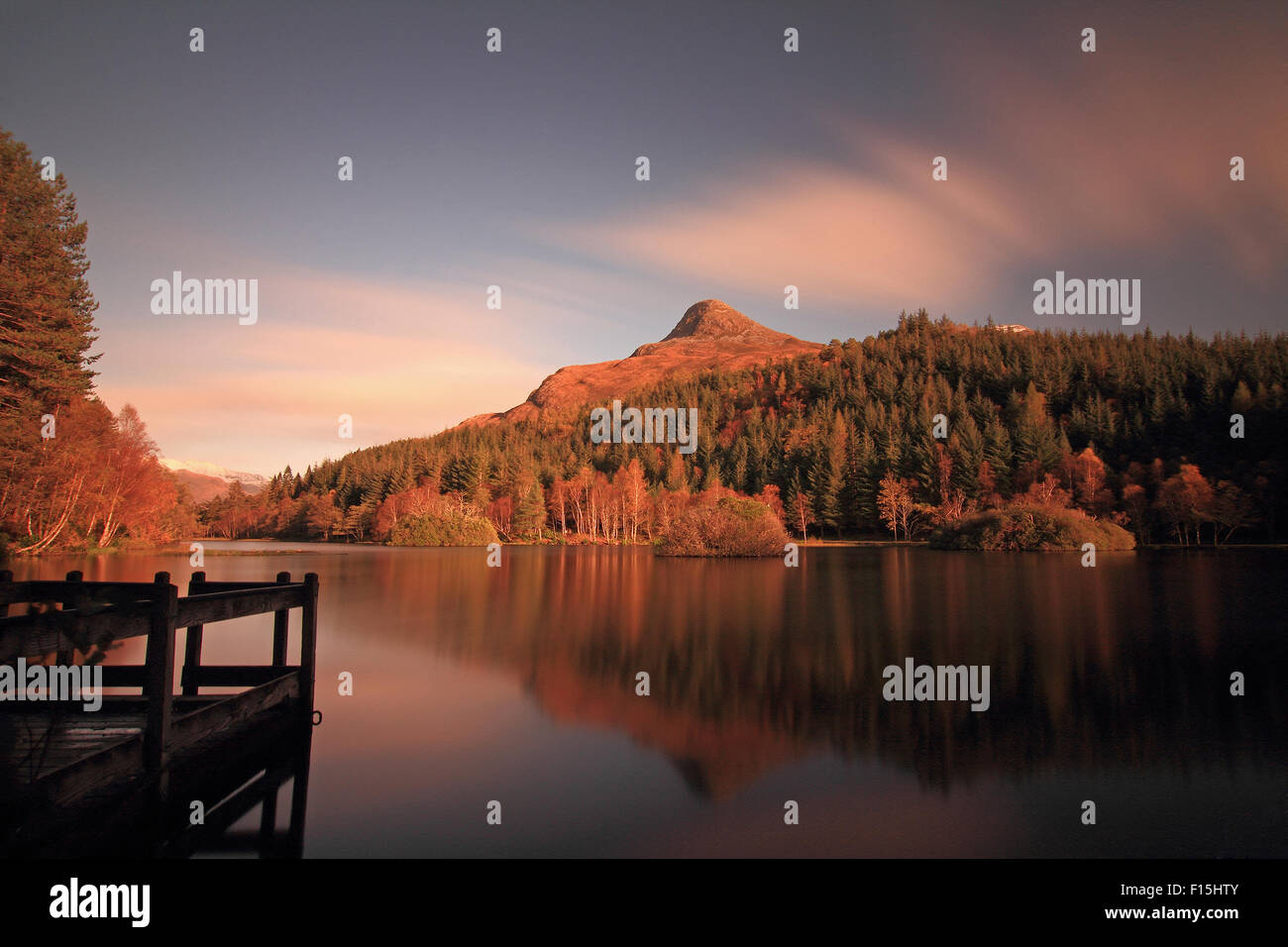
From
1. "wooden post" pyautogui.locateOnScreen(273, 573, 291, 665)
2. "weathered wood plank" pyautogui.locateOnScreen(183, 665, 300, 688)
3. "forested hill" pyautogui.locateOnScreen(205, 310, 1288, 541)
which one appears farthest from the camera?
"forested hill" pyautogui.locateOnScreen(205, 310, 1288, 541)

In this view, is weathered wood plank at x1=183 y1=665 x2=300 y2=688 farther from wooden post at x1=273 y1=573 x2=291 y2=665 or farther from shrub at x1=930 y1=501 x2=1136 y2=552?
shrub at x1=930 y1=501 x2=1136 y2=552

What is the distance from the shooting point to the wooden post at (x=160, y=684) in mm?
6758

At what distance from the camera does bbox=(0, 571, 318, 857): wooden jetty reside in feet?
18.6

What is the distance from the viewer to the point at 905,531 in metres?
103

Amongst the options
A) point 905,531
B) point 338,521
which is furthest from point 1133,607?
point 338,521

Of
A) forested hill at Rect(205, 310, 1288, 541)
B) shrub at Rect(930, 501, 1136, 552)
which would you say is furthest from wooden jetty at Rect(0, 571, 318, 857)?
forested hill at Rect(205, 310, 1288, 541)

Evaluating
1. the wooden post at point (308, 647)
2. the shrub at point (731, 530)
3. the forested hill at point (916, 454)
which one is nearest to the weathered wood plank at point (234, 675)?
the wooden post at point (308, 647)

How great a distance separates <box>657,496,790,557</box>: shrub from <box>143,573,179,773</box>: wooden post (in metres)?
52.7

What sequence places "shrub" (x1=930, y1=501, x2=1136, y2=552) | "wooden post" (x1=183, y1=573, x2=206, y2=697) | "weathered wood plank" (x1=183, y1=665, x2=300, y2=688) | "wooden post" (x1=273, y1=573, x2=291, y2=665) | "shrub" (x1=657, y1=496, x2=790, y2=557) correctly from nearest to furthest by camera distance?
"wooden post" (x1=183, y1=573, x2=206, y2=697)
"weathered wood plank" (x1=183, y1=665, x2=300, y2=688)
"wooden post" (x1=273, y1=573, x2=291, y2=665)
"shrub" (x1=657, y1=496, x2=790, y2=557)
"shrub" (x1=930, y1=501, x2=1136, y2=552)

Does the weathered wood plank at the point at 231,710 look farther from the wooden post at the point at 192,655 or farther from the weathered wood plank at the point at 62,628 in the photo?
the wooden post at the point at 192,655

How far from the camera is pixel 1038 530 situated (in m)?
64.5

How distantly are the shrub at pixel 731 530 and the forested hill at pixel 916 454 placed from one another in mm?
29404
